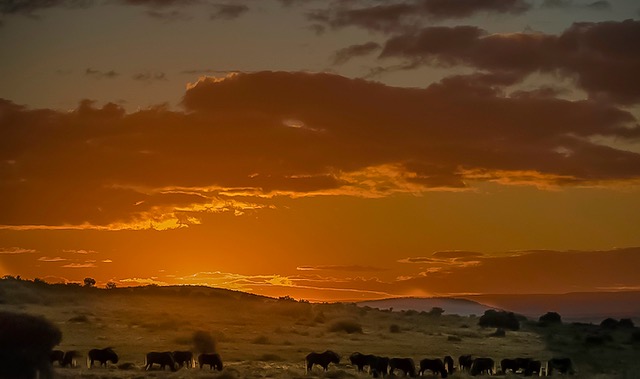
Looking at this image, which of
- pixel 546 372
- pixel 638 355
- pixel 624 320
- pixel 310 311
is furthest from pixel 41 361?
pixel 624 320

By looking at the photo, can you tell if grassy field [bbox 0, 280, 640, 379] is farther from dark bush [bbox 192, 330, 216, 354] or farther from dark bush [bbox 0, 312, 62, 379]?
dark bush [bbox 0, 312, 62, 379]

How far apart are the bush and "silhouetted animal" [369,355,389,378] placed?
39.5 feet

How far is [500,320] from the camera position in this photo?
45.9 meters

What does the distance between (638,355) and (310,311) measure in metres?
15.6

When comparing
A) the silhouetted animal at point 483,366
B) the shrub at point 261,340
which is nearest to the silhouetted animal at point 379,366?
the silhouetted animal at point 483,366

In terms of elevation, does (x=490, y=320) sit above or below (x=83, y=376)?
above

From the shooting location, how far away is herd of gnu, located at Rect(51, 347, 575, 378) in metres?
26.9

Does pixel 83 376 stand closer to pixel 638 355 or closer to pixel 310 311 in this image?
pixel 638 355

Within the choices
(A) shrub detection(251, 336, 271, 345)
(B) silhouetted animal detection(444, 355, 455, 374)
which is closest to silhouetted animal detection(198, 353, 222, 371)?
(B) silhouetted animal detection(444, 355, 455, 374)

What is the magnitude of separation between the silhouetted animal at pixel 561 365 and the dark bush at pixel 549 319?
16167 mm

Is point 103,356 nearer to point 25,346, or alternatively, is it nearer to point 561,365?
point 25,346

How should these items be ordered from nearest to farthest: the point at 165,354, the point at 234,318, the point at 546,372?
the point at 165,354
the point at 546,372
the point at 234,318

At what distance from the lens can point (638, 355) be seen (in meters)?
34.5

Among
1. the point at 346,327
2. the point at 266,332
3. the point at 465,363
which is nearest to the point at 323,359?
the point at 465,363
